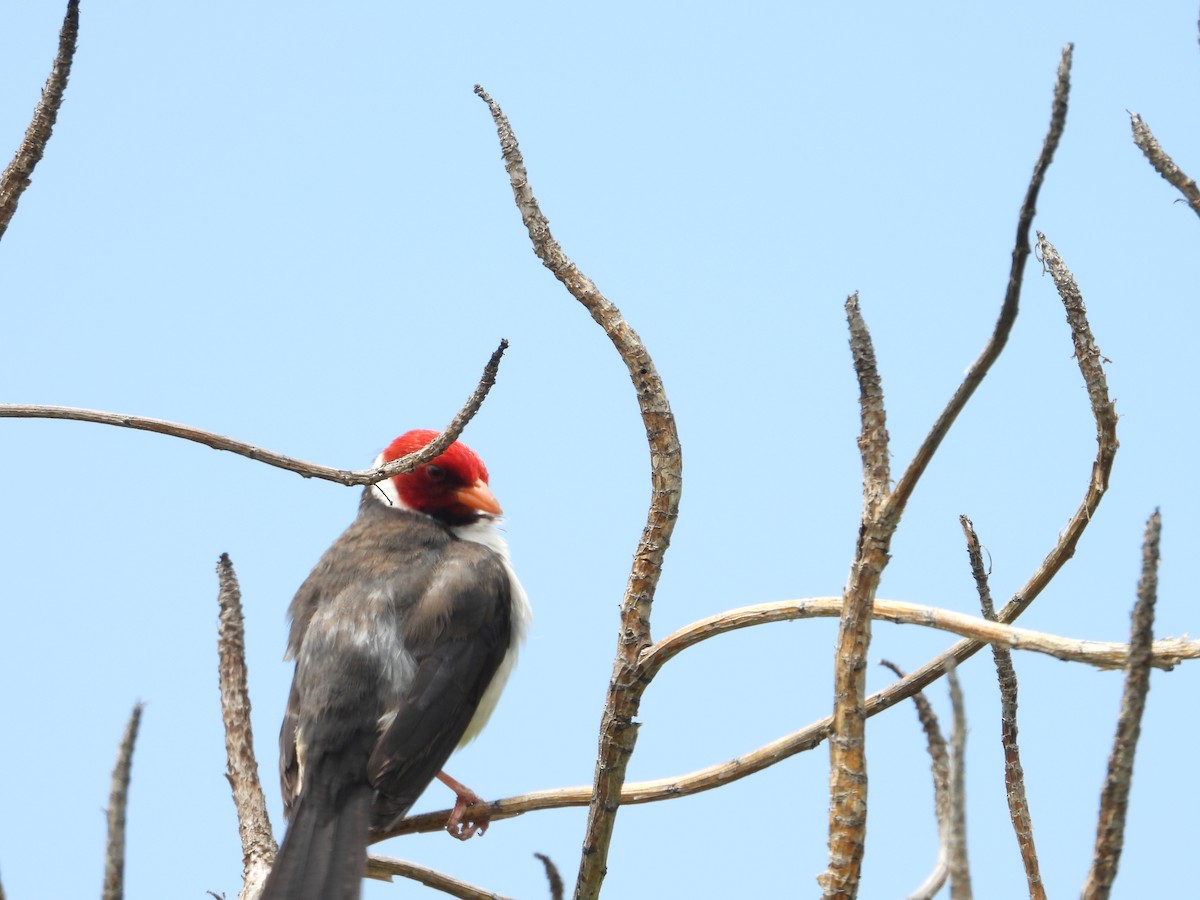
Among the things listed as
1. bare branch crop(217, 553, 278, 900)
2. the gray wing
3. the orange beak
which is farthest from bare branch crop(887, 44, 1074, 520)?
the orange beak

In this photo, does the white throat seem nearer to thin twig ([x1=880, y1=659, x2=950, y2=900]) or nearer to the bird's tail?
the bird's tail

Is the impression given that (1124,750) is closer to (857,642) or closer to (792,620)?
(857,642)

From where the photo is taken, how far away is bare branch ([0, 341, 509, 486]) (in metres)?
3.06

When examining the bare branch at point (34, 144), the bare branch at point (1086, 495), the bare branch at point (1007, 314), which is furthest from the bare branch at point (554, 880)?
the bare branch at point (34, 144)

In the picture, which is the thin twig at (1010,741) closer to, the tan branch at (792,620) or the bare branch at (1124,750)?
the tan branch at (792,620)

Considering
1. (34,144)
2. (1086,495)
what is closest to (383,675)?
(34,144)

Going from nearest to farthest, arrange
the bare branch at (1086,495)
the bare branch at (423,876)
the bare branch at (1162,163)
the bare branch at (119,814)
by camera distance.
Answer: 1. the bare branch at (119,814)
2. the bare branch at (1162,163)
3. the bare branch at (1086,495)
4. the bare branch at (423,876)

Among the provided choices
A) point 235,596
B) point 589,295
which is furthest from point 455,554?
point 589,295

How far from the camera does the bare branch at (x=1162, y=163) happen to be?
2.68 metres

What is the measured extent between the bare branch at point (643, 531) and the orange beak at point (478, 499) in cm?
301

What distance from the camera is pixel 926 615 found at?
99.4 inches

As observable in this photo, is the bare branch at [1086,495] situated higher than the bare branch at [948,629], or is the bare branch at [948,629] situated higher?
the bare branch at [1086,495]

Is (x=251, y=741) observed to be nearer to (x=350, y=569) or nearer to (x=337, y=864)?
(x=337, y=864)

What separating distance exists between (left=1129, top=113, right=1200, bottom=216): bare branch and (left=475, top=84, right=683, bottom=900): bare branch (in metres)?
1.17
